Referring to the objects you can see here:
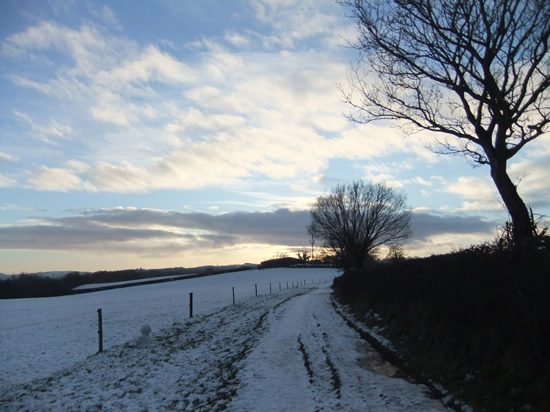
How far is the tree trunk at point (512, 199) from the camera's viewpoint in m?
8.76

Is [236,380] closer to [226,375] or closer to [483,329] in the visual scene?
[226,375]

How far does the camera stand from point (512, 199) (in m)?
10.2

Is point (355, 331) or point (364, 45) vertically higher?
point (364, 45)

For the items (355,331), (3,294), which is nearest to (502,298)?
(355,331)

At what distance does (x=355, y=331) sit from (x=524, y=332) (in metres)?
7.84

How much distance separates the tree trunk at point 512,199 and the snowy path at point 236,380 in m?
4.14

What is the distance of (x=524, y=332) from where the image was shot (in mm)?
5895

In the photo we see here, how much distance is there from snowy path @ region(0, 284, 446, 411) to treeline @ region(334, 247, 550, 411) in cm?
73

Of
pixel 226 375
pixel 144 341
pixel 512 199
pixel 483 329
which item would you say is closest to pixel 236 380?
pixel 226 375

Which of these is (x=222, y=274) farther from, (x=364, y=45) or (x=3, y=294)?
(x=364, y=45)

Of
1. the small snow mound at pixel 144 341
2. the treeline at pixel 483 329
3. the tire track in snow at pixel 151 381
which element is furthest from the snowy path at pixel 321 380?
the small snow mound at pixel 144 341

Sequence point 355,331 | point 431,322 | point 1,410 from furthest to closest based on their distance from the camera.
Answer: point 355,331, point 431,322, point 1,410

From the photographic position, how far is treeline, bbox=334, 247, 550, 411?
559cm

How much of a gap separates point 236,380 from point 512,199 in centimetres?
765
